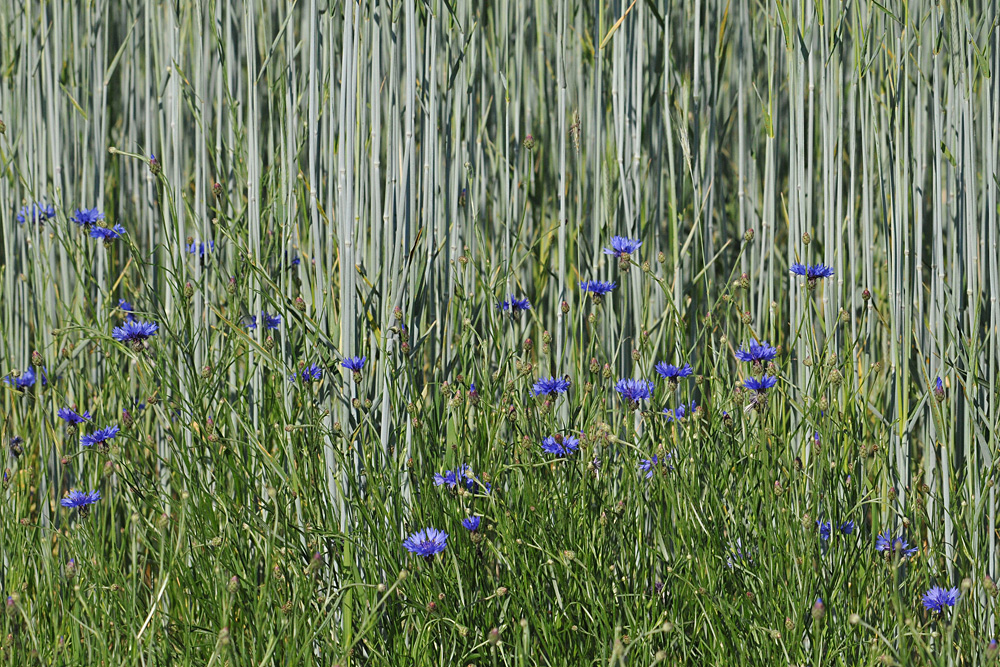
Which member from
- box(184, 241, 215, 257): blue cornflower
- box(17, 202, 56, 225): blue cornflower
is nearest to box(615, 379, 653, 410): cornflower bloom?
box(184, 241, 215, 257): blue cornflower

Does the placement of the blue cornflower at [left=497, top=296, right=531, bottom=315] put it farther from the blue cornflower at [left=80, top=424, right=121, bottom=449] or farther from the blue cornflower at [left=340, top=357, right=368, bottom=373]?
the blue cornflower at [left=80, top=424, right=121, bottom=449]

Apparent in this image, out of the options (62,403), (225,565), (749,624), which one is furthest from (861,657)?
(62,403)

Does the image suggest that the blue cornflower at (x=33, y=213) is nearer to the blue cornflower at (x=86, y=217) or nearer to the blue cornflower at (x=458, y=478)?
the blue cornflower at (x=86, y=217)

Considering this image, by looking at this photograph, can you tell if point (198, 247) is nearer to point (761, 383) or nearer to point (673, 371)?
point (673, 371)

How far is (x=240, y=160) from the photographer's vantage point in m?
1.36

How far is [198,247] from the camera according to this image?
1401mm

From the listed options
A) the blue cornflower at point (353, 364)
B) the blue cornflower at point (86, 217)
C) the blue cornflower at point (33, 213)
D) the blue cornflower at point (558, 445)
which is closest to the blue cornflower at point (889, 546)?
the blue cornflower at point (558, 445)

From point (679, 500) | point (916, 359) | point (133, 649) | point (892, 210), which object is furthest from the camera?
point (916, 359)

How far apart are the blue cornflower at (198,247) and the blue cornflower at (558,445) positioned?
2.19ft

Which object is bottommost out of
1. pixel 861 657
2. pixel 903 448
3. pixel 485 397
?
pixel 861 657

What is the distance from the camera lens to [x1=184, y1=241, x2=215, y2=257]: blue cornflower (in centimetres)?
139

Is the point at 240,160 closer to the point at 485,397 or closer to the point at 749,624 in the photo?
the point at 485,397

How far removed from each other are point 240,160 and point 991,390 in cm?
120

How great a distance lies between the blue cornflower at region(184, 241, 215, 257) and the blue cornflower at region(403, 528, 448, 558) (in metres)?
0.63
